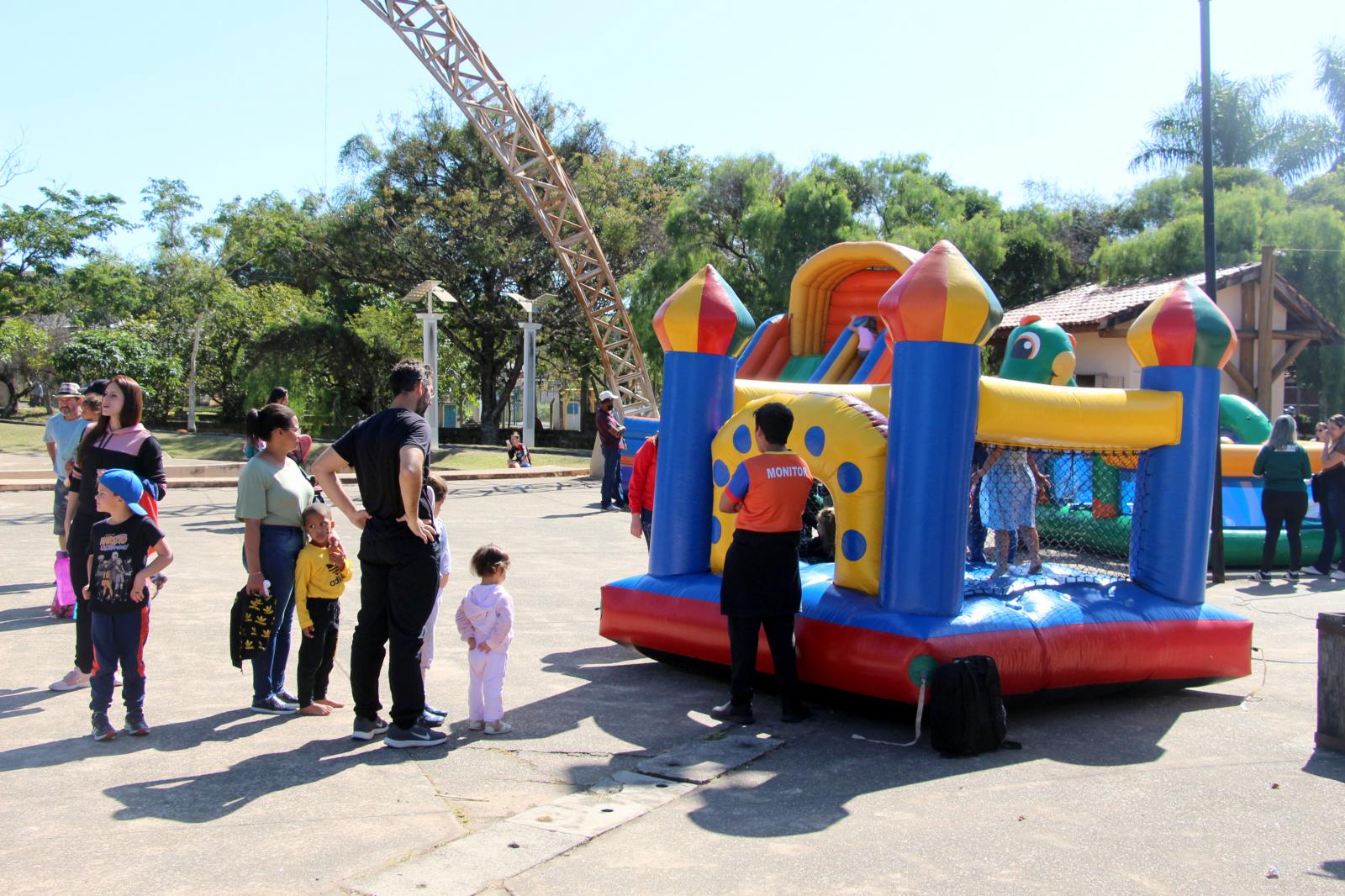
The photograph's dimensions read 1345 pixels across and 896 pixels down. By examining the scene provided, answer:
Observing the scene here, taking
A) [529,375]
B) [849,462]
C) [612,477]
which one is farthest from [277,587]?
[529,375]

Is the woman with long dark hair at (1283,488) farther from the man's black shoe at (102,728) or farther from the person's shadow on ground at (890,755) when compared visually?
the man's black shoe at (102,728)

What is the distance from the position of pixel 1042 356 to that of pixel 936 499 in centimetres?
445

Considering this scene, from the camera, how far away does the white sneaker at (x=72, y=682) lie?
236 inches

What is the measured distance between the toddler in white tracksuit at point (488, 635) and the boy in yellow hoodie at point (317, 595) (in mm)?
675

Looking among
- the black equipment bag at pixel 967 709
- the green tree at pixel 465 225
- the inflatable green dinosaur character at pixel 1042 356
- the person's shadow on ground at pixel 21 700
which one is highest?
the green tree at pixel 465 225

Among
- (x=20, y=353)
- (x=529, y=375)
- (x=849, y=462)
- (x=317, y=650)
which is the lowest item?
(x=317, y=650)

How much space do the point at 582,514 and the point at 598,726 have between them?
10.4m

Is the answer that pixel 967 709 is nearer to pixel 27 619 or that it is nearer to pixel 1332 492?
pixel 27 619

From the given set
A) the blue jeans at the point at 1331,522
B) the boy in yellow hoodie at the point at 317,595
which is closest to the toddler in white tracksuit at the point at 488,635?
the boy in yellow hoodie at the point at 317,595

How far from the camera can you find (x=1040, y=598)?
6340 mm

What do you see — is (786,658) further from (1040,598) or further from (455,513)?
(455,513)

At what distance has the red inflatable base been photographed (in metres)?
5.65

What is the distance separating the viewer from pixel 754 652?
580 cm

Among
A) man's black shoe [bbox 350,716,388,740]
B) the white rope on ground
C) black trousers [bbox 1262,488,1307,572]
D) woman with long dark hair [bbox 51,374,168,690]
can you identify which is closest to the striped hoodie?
woman with long dark hair [bbox 51,374,168,690]
